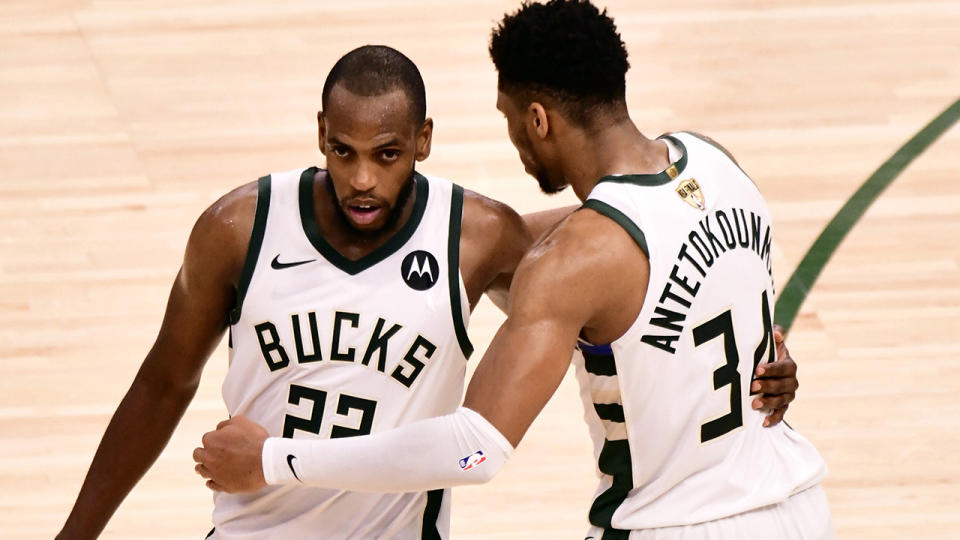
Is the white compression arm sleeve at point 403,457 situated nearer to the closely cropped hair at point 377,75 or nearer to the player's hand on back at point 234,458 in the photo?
the player's hand on back at point 234,458

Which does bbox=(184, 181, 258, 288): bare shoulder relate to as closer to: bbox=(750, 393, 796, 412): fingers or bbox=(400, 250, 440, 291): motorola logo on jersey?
bbox=(400, 250, 440, 291): motorola logo on jersey

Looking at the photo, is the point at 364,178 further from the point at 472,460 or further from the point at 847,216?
the point at 847,216

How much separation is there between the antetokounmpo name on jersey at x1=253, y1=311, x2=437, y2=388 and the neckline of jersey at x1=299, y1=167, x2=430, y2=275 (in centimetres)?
13

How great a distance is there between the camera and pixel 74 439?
16.5ft

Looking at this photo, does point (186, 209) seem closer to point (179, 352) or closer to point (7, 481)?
point (7, 481)

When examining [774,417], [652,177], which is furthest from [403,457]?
[774,417]

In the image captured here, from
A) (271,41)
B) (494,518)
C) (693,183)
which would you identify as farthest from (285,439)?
(271,41)

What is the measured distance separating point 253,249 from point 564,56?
0.88 metres

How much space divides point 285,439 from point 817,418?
275cm

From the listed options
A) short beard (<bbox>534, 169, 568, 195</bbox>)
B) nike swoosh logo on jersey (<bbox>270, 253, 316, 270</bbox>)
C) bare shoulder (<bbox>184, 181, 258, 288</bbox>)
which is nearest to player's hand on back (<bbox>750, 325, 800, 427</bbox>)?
short beard (<bbox>534, 169, 568, 195</bbox>)

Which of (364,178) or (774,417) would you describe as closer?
(364,178)

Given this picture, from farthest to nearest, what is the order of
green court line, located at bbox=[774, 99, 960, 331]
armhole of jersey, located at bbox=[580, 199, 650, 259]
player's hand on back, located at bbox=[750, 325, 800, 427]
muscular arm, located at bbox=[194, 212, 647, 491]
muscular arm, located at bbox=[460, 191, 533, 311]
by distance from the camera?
green court line, located at bbox=[774, 99, 960, 331], muscular arm, located at bbox=[460, 191, 533, 311], player's hand on back, located at bbox=[750, 325, 800, 427], armhole of jersey, located at bbox=[580, 199, 650, 259], muscular arm, located at bbox=[194, 212, 647, 491]

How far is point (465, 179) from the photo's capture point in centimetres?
633

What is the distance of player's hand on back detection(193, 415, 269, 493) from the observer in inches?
118
